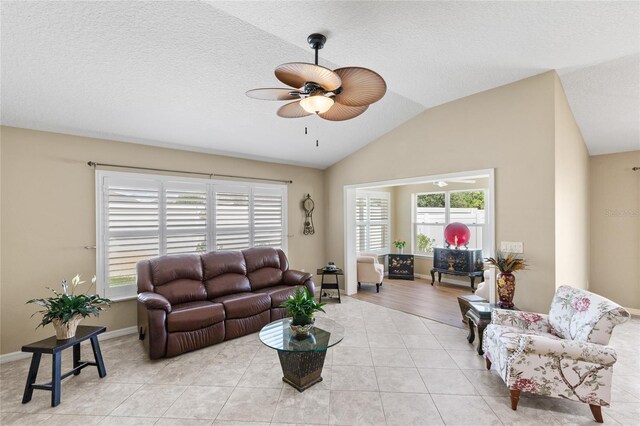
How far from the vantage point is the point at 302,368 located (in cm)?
250

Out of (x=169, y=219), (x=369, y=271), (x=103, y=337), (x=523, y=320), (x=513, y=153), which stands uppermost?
(x=513, y=153)

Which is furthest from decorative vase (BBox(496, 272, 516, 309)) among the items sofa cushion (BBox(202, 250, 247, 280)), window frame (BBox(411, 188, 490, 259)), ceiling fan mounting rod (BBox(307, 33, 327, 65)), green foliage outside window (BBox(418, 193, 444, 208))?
green foliage outside window (BBox(418, 193, 444, 208))

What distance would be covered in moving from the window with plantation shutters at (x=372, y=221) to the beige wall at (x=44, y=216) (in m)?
4.65

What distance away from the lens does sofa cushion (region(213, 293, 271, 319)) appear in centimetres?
357

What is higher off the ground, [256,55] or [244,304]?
[256,55]

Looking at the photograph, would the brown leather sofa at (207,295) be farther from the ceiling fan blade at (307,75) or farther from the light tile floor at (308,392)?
the ceiling fan blade at (307,75)

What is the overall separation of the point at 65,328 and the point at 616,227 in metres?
7.16

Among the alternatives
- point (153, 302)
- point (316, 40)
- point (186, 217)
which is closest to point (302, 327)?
point (153, 302)

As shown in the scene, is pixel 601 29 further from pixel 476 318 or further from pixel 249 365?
pixel 249 365

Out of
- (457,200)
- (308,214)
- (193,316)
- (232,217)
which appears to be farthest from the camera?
(457,200)

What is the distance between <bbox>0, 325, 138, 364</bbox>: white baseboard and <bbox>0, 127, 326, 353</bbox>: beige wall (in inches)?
2.0

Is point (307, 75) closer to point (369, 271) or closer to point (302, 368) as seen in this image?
point (302, 368)

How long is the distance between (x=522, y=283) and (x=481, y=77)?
235cm

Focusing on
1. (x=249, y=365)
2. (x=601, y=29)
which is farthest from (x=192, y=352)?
(x=601, y=29)
